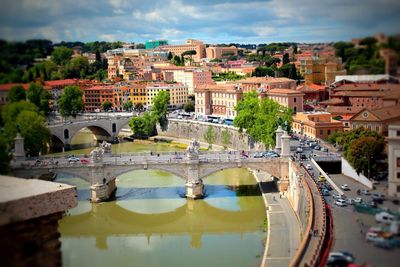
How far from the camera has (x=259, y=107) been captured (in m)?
18.3

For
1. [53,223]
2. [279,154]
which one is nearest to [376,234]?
[53,223]

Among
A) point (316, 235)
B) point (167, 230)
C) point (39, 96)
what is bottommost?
point (167, 230)

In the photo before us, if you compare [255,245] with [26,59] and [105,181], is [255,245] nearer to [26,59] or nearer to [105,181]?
[105,181]

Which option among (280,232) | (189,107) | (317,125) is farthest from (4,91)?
(189,107)

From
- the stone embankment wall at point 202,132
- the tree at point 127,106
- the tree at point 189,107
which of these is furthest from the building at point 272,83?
the tree at point 127,106

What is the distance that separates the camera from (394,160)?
512 cm

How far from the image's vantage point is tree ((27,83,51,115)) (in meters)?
5.27

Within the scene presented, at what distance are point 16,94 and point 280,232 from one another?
637 centimetres

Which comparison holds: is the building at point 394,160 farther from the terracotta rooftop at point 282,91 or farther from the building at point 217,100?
the building at point 217,100

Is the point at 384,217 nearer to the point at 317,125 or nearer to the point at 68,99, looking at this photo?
the point at 68,99

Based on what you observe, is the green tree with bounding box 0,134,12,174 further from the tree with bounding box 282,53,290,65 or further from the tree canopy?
the tree with bounding box 282,53,290,65

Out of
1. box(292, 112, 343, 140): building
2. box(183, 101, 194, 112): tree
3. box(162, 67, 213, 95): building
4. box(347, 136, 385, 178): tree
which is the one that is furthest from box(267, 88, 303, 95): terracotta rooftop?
box(347, 136, 385, 178): tree

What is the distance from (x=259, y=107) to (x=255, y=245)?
8.89 m

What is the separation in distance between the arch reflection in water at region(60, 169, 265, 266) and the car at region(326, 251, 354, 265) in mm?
2894
